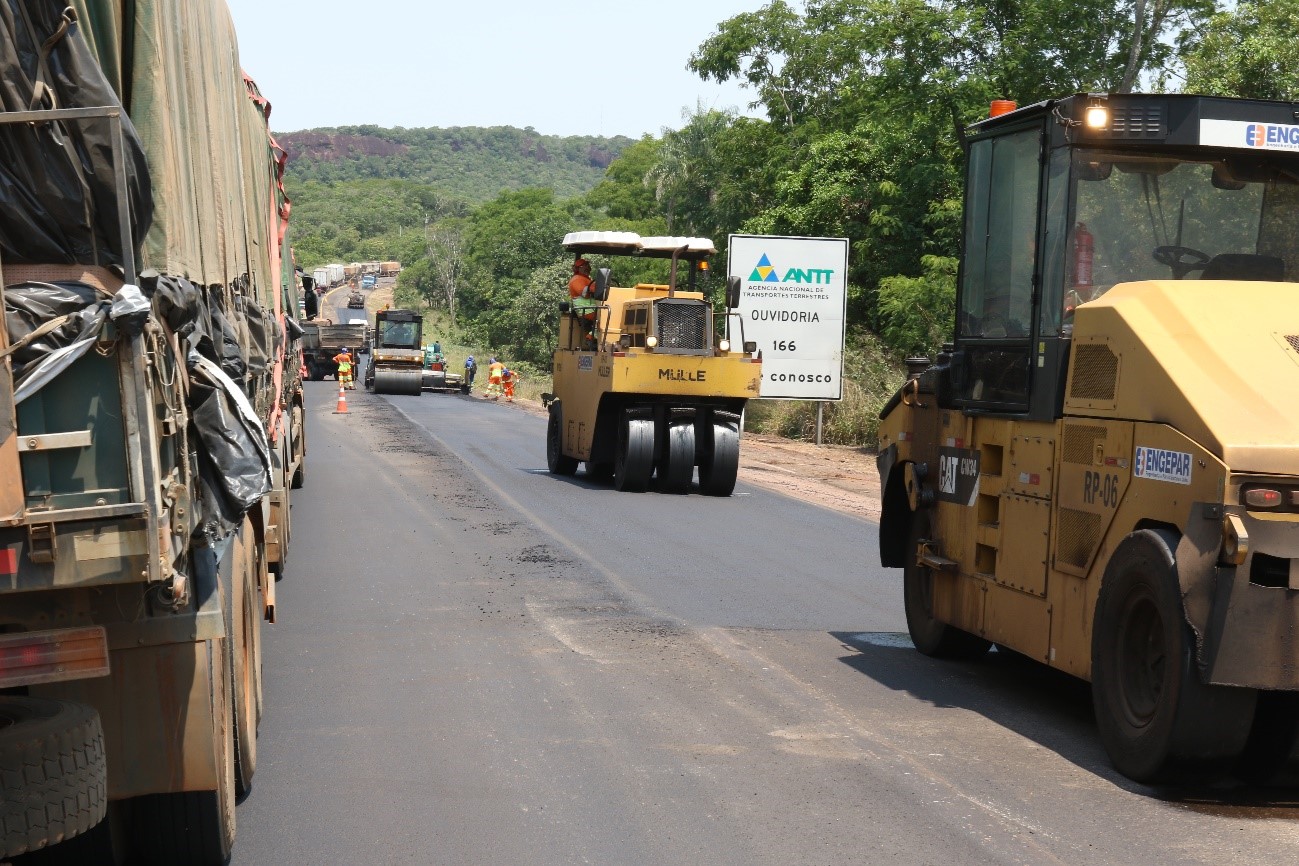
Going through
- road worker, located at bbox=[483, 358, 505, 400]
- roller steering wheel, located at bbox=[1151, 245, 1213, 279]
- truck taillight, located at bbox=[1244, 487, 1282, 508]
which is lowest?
road worker, located at bbox=[483, 358, 505, 400]

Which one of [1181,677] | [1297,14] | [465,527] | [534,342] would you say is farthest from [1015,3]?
[534,342]

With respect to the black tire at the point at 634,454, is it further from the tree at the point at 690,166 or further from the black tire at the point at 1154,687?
the tree at the point at 690,166

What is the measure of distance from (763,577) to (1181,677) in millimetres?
6464

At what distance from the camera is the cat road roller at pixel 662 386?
19000mm

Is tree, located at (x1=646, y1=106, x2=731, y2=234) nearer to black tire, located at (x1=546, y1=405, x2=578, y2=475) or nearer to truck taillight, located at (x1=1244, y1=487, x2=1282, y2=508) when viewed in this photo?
black tire, located at (x1=546, y1=405, x2=578, y2=475)

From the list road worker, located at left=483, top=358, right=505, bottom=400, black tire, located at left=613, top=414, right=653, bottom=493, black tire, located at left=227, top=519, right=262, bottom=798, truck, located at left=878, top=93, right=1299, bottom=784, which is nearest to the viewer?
black tire, located at left=227, top=519, right=262, bottom=798

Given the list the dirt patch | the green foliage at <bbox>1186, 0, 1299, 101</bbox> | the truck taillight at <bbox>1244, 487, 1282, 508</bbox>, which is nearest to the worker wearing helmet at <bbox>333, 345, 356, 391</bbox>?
the dirt patch

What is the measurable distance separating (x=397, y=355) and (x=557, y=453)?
96.4 feet

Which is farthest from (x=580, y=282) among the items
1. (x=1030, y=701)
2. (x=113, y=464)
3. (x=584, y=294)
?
(x=113, y=464)

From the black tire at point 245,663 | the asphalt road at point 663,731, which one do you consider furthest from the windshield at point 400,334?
the black tire at point 245,663

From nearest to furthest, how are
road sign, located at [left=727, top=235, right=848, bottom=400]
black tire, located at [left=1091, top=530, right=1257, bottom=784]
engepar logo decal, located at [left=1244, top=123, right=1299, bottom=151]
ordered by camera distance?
black tire, located at [left=1091, top=530, right=1257, bottom=784], engepar logo decal, located at [left=1244, top=123, right=1299, bottom=151], road sign, located at [left=727, top=235, right=848, bottom=400]

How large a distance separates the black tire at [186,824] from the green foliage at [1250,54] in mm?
23748

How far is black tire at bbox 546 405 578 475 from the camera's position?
2136 cm

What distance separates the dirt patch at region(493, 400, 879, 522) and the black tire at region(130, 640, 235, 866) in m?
12.3
